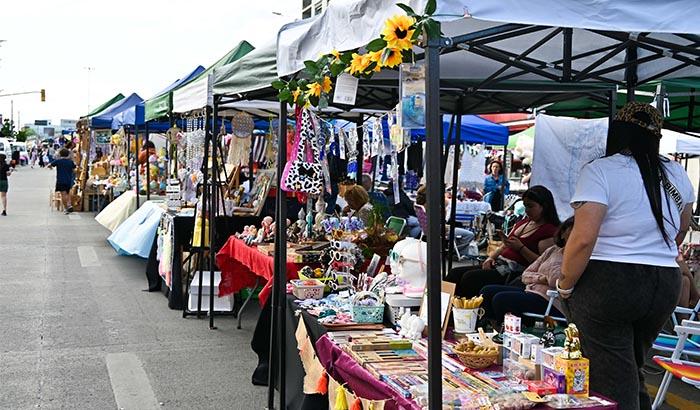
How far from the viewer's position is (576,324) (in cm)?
312

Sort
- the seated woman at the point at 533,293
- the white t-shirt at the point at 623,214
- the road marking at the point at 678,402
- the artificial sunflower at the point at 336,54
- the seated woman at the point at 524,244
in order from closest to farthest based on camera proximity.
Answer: the white t-shirt at the point at 623,214, the artificial sunflower at the point at 336,54, the seated woman at the point at 533,293, the road marking at the point at 678,402, the seated woman at the point at 524,244

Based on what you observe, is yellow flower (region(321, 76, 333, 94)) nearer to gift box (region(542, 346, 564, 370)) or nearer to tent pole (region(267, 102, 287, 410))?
tent pole (region(267, 102, 287, 410))

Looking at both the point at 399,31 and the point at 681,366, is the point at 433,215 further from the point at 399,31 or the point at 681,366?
the point at 681,366

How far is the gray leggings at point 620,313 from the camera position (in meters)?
2.94

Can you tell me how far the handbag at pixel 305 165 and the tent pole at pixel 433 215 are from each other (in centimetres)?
219

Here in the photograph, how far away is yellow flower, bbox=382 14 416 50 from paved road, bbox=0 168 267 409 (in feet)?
9.88

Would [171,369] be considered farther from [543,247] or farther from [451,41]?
[451,41]

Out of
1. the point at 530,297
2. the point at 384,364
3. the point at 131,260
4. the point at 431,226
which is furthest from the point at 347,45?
the point at 131,260

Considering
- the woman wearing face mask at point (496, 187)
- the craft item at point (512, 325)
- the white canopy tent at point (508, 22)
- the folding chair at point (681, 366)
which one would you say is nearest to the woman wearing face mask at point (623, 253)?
the craft item at point (512, 325)

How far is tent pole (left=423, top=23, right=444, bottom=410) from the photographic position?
2480 millimetres

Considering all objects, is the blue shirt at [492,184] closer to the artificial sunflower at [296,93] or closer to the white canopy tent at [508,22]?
the white canopy tent at [508,22]

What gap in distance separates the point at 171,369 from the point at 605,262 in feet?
12.1

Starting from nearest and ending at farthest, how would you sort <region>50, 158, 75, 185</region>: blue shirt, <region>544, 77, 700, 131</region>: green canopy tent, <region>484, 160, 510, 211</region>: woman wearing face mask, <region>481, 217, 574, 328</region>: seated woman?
<region>481, 217, 574, 328</region>: seated woman → <region>544, 77, 700, 131</region>: green canopy tent → <region>484, 160, 510, 211</region>: woman wearing face mask → <region>50, 158, 75, 185</region>: blue shirt

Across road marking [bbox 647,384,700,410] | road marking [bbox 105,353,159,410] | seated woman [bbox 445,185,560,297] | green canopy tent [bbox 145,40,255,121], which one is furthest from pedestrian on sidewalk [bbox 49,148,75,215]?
road marking [bbox 647,384,700,410]
